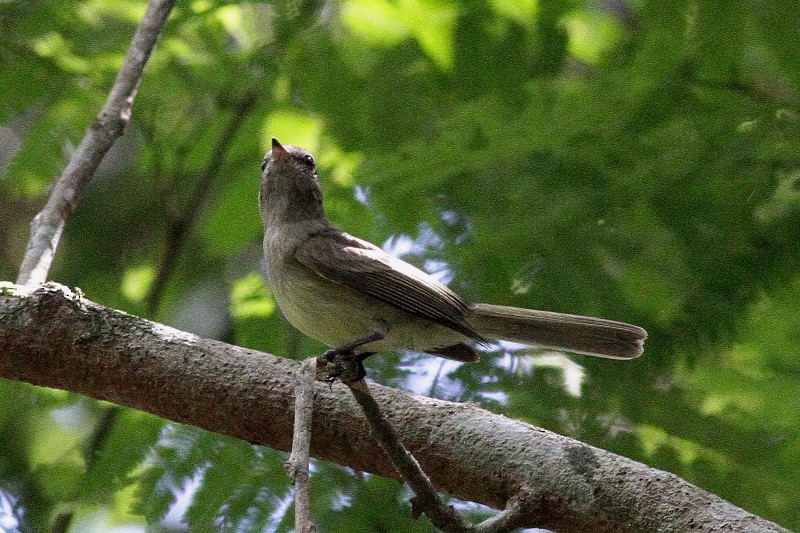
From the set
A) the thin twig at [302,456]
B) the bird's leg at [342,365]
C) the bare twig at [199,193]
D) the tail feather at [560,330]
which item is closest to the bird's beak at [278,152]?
the bare twig at [199,193]

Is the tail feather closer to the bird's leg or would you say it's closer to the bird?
the bird

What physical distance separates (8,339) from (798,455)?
8.91 feet

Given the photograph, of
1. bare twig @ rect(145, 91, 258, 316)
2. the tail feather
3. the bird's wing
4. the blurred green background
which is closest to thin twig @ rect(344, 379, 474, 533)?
the blurred green background

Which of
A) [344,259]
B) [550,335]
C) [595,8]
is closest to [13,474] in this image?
[344,259]

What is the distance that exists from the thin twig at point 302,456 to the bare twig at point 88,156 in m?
1.42

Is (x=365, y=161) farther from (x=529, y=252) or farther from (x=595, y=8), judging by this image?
(x=595, y=8)

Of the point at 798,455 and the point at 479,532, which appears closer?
the point at 479,532

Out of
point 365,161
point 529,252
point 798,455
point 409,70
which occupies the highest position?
point 409,70

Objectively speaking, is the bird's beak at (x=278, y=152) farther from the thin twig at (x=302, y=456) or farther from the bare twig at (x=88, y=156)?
the thin twig at (x=302, y=456)

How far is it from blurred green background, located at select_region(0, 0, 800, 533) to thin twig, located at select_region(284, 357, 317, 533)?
1211 millimetres

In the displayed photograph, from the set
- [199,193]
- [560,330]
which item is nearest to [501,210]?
[560,330]

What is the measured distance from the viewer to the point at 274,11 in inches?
185

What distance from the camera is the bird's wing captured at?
358 centimetres

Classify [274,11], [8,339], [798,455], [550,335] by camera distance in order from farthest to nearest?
1. [274,11]
2. [550,335]
3. [798,455]
4. [8,339]
